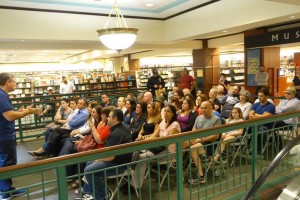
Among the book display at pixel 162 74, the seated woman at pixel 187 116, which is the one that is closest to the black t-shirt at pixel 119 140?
the seated woman at pixel 187 116

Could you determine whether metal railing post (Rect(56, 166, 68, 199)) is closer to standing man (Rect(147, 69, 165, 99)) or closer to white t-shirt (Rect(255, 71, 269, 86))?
standing man (Rect(147, 69, 165, 99))

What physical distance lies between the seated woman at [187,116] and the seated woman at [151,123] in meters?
0.39

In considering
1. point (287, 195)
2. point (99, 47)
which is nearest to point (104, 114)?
point (287, 195)

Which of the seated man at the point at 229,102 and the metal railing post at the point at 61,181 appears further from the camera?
the seated man at the point at 229,102

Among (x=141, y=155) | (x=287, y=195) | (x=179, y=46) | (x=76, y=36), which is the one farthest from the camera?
(x=179, y=46)

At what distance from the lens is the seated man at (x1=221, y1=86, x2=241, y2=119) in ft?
16.4

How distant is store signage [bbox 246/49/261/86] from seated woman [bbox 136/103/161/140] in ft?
16.6

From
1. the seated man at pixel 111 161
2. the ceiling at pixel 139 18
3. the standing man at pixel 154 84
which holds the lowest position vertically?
the seated man at pixel 111 161

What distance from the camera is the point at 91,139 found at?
138 inches

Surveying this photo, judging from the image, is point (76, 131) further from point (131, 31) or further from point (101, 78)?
point (101, 78)

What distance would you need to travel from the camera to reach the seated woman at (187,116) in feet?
12.7

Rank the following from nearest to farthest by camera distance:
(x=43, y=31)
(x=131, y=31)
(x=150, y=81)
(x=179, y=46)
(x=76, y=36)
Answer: (x=131, y=31), (x=43, y=31), (x=76, y=36), (x=150, y=81), (x=179, y=46)

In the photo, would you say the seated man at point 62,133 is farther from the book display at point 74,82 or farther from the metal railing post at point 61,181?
the book display at point 74,82

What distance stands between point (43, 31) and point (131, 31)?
3.10m
